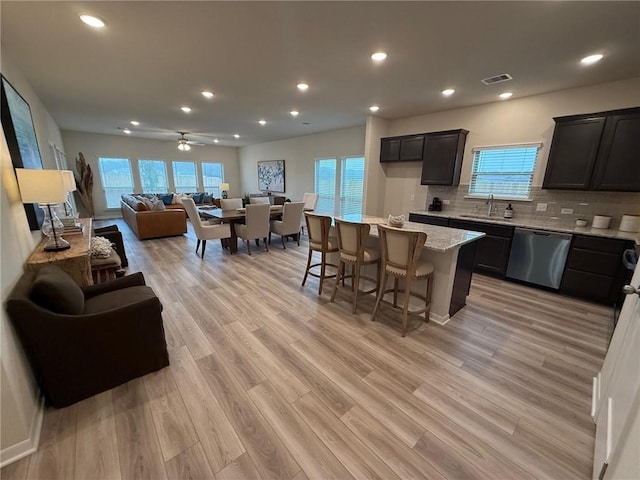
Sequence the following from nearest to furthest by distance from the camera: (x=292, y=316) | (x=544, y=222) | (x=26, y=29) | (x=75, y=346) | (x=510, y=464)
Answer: (x=510, y=464)
(x=75, y=346)
(x=26, y=29)
(x=292, y=316)
(x=544, y=222)

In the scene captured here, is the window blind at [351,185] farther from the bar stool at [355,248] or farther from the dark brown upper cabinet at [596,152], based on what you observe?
the bar stool at [355,248]

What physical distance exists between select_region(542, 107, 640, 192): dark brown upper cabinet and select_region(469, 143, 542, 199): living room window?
0.33m

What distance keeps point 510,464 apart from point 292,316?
198cm

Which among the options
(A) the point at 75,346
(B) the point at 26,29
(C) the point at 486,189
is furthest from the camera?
(C) the point at 486,189

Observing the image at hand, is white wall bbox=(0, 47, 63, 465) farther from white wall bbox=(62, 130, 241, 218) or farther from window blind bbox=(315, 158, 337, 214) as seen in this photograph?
white wall bbox=(62, 130, 241, 218)

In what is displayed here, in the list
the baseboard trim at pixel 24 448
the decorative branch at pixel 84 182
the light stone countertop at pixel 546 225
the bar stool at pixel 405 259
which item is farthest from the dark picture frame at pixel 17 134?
the decorative branch at pixel 84 182

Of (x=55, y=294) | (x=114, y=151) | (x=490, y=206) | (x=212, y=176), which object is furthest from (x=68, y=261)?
(x=212, y=176)

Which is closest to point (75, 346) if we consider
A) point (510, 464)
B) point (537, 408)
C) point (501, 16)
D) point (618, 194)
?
point (510, 464)

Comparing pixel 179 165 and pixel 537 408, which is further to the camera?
pixel 179 165

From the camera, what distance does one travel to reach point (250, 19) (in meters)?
2.12

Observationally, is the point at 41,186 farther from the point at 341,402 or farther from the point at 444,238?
the point at 444,238

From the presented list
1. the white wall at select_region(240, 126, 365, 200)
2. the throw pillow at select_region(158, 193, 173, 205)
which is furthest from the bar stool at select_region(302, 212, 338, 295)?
the throw pillow at select_region(158, 193, 173, 205)

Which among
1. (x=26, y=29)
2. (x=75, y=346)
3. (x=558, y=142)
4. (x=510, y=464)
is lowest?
(x=510, y=464)

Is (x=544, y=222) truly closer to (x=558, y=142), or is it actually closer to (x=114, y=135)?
Result: (x=558, y=142)
